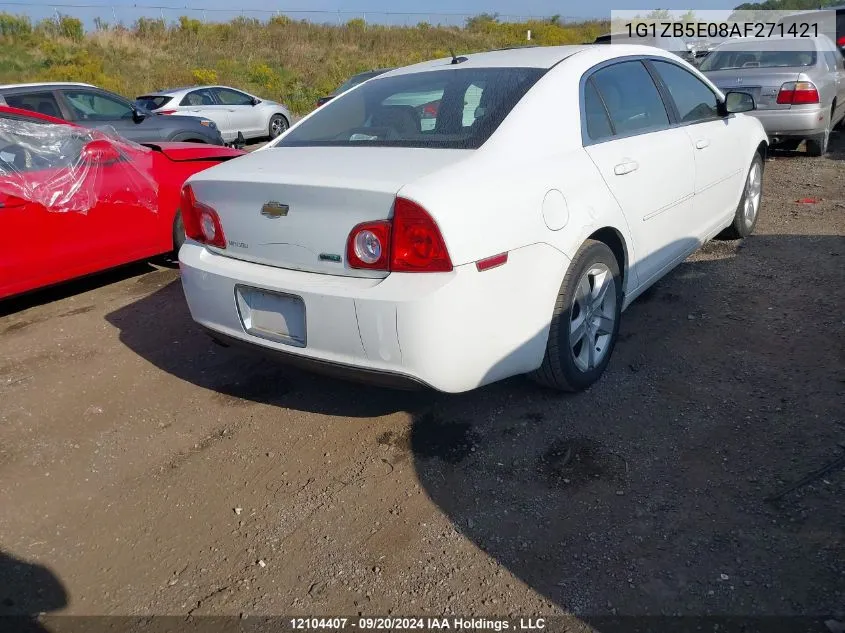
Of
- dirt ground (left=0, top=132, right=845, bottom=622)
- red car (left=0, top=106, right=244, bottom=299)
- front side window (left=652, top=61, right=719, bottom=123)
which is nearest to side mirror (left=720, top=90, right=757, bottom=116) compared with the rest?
front side window (left=652, top=61, right=719, bottom=123)

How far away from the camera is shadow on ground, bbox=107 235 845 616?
2338 mm

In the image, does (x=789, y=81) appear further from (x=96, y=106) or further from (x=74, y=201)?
(x=96, y=106)

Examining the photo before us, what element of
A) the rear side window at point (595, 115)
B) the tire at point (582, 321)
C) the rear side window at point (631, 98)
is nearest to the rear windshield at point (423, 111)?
the rear side window at point (595, 115)

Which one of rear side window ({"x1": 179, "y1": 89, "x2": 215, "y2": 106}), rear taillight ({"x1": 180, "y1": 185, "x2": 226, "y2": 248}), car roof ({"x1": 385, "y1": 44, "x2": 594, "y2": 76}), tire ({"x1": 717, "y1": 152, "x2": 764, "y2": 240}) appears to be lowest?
tire ({"x1": 717, "y1": 152, "x2": 764, "y2": 240})

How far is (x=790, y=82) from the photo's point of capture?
834 centimetres

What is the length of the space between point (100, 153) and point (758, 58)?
826 centimetres

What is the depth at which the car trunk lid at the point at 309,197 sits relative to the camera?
108 inches

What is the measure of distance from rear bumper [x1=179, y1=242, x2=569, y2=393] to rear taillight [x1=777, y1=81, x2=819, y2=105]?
6.85 metres

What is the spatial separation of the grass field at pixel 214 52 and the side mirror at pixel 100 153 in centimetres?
1812

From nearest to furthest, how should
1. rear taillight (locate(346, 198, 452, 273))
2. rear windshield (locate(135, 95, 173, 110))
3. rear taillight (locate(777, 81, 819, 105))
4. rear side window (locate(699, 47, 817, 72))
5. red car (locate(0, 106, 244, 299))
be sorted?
rear taillight (locate(346, 198, 452, 273)) < red car (locate(0, 106, 244, 299)) < rear taillight (locate(777, 81, 819, 105)) < rear side window (locate(699, 47, 817, 72)) < rear windshield (locate(135, 95, 173, 110))

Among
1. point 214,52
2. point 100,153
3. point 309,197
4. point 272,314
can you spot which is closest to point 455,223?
point 309,197

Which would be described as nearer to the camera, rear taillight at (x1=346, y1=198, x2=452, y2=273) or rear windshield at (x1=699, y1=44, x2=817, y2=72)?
rear taillight at (x1=346, y1=198, x2=452, y2=273)

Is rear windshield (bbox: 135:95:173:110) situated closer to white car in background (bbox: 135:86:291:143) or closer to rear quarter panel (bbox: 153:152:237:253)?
white car in background (bbox: 135:86:291:143)

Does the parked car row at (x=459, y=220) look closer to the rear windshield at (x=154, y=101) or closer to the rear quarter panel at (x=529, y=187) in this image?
the rear quarter panel at (x=529, y=187)
